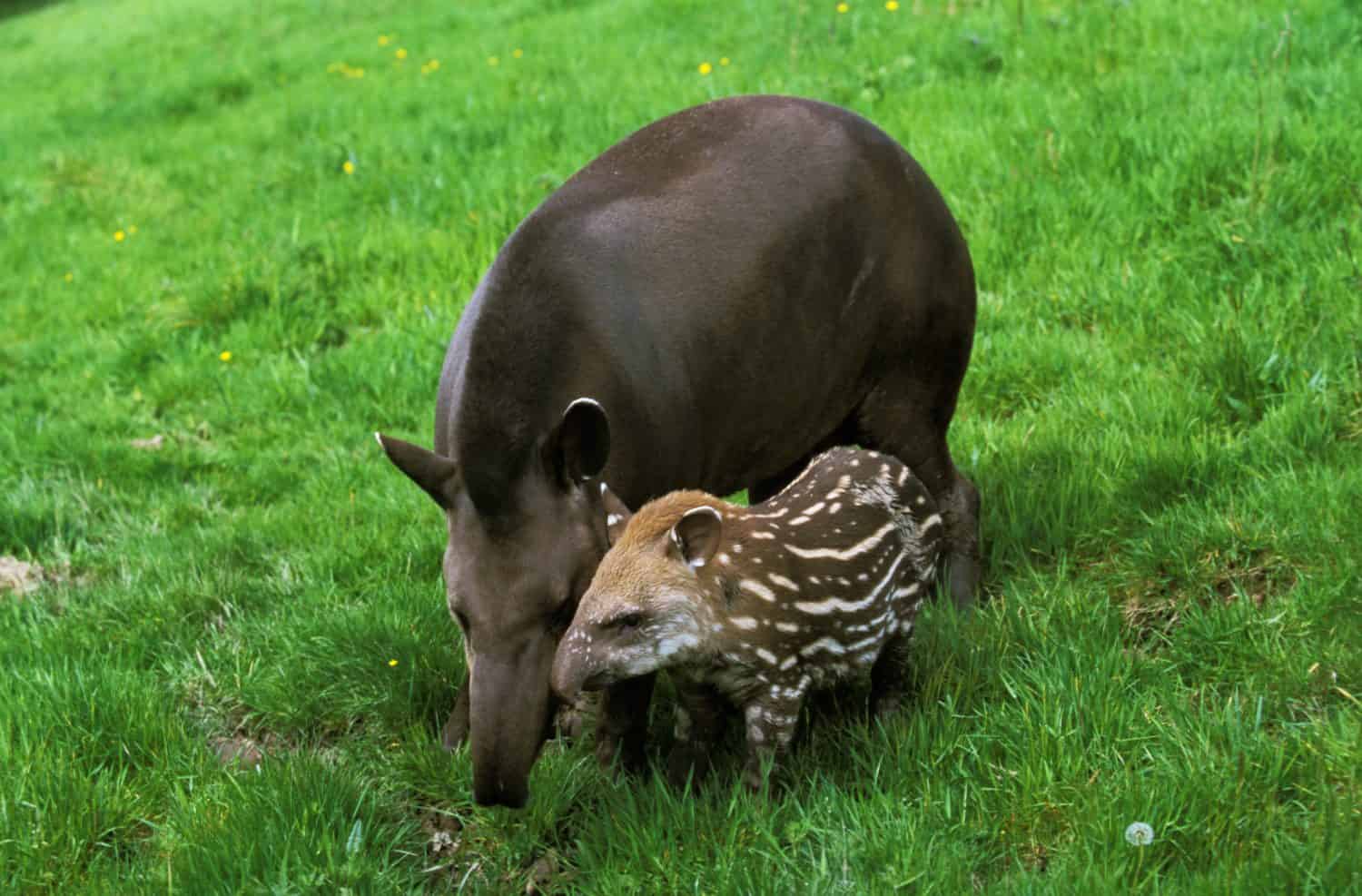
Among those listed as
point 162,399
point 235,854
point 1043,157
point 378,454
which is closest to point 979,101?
point 1043,157

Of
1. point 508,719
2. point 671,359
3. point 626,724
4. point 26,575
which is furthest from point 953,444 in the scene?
point 26,575

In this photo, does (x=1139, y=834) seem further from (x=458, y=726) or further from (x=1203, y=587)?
(x=458, y=726)

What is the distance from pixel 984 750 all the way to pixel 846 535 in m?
0.63

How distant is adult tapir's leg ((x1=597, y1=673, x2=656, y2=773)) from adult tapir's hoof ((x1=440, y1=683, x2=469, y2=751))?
40 cm

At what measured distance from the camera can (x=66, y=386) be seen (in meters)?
7.74

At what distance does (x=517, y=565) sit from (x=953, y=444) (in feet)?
8.18

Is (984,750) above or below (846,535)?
below

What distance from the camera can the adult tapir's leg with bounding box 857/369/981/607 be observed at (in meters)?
4.79

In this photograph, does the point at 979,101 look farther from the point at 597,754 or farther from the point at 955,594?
the point at 597,754

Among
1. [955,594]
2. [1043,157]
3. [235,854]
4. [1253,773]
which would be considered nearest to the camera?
[1253,773]

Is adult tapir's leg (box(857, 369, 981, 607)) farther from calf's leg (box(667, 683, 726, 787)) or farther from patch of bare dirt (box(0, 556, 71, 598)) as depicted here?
patch of bare dirt (box(0, 556, 71, 598))

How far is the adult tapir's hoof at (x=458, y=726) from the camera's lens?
13.0 feet

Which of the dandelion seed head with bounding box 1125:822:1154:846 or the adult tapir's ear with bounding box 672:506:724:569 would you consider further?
the adult tapir's ear with bounding box 672:506:724:569

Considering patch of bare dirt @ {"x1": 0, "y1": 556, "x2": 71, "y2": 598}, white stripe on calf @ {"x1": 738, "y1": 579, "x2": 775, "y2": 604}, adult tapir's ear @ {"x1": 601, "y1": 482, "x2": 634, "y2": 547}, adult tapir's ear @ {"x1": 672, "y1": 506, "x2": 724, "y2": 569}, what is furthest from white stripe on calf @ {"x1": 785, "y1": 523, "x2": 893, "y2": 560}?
patch of bare dirt @ {"x1": 0, "y1": 556, "x2": 71, "y2": 598}
